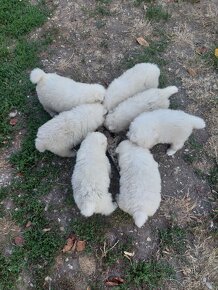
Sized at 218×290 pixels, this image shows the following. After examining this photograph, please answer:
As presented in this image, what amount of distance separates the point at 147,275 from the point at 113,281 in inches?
13.6

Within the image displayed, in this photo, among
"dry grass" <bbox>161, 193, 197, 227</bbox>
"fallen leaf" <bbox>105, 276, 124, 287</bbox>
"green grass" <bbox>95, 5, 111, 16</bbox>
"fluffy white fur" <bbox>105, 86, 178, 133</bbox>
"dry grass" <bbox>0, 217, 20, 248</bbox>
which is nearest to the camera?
"fallen leaf" <bbox>105, 276, 124, 287</bbox>

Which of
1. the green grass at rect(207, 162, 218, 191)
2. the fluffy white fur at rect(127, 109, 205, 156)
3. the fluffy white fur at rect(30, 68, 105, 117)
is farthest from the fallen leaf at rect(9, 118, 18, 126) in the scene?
the green grass at rect(207, 162, 218, 191)

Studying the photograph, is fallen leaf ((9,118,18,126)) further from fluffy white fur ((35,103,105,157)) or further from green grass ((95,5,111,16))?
green grass ((95,5,111,16))

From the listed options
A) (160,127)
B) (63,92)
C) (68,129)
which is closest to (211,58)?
(160,127)

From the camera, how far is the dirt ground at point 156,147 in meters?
Answer: 4.16

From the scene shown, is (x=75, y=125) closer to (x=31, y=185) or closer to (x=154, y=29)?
(x=31, y=185)

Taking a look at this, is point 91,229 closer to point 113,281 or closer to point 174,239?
point 113,281

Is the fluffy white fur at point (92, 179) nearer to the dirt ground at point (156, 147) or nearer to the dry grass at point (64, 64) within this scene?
the dirt ground at point (156, 147)

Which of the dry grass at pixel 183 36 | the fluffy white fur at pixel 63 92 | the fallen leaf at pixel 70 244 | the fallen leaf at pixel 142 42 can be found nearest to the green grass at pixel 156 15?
the dry grass at pixel 183 36

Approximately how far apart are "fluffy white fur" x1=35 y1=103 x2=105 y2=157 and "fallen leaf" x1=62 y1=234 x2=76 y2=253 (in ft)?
3.06

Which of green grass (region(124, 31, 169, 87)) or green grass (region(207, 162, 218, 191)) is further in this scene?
green grass (region(124, 31, 169, 87))

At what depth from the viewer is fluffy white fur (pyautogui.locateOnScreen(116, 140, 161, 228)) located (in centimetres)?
394

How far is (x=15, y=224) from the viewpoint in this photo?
14.3 ft

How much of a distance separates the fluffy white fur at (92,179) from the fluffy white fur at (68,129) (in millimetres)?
181
